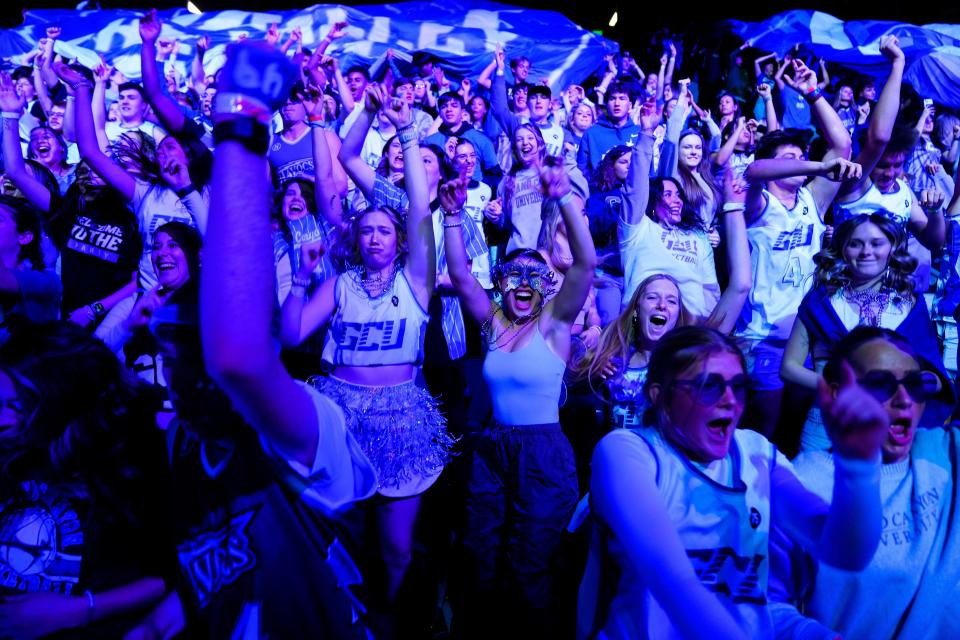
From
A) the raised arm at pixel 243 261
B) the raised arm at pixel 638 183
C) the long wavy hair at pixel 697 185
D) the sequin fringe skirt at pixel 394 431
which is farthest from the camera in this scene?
the long wavy hair at pixel 697 185

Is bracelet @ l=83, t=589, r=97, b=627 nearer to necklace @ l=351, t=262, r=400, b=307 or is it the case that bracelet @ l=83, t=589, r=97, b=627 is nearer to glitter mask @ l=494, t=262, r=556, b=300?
necklace @ l=351, t=262, r=400, b=307

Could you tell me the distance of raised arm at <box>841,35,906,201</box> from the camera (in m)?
4.29

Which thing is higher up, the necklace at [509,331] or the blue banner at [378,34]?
the blue banner at [378,34]

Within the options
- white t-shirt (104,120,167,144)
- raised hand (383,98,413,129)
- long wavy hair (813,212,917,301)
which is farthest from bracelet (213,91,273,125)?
white t-shirt (104,120,167,144)

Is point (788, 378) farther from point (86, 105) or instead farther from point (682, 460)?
point (86, 105)

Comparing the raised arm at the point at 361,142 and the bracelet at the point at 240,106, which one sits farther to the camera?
the raised arm at the point at 361,142

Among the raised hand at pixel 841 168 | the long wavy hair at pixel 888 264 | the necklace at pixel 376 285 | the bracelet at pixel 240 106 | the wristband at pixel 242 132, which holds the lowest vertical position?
the necklace at pixel 376 285

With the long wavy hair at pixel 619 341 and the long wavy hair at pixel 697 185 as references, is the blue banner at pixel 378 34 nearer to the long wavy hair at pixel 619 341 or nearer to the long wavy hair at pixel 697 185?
the long wavy hair at pixel 697 185

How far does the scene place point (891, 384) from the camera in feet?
5.78

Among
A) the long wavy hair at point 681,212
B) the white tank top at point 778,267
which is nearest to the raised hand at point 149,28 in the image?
the long wavy hair at point 681,212

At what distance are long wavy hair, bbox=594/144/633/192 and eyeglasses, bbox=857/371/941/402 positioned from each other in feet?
13.2

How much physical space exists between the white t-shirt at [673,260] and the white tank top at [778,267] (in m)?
0.22

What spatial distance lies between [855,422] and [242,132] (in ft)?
3.58

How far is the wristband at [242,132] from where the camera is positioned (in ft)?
4.28
